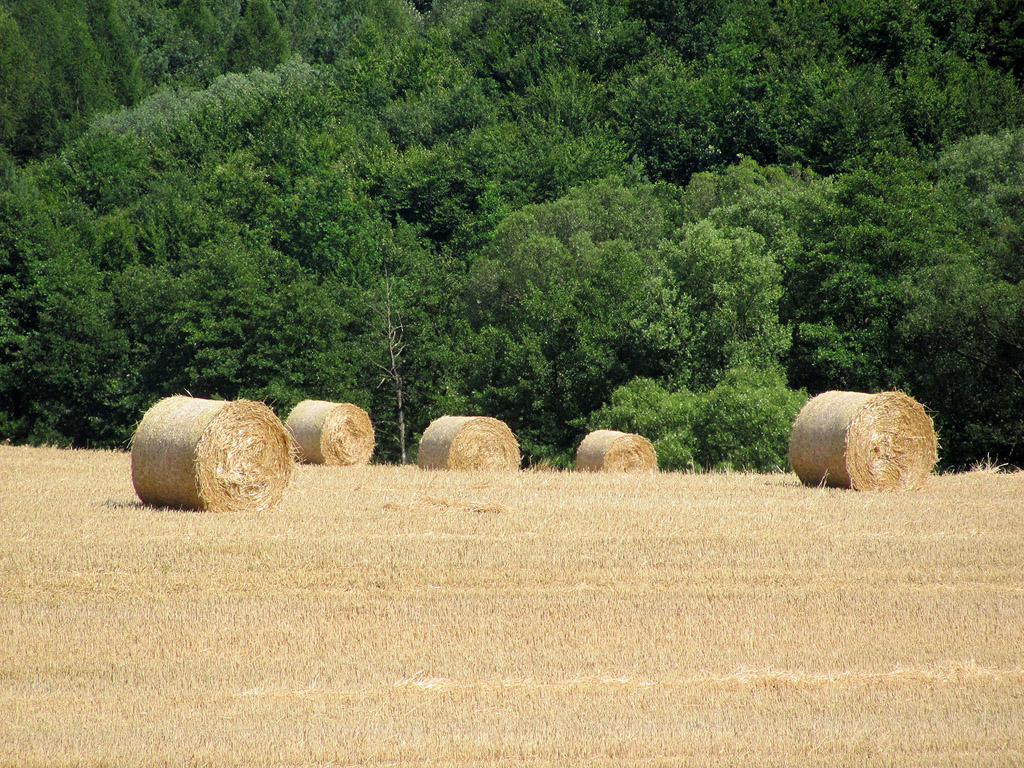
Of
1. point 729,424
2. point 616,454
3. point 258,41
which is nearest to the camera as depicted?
point 616,454

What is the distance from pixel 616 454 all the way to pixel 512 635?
15423 millimetres

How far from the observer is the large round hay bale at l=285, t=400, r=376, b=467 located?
26.6m

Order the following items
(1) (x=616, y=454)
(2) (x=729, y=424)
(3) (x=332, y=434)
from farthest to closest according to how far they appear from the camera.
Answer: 1. (2) (x=729, y=424)
2. (3) (x=332, y=434)
3. (1) (x=616, y=454)

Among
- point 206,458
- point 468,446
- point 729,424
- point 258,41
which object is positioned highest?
point 258,41

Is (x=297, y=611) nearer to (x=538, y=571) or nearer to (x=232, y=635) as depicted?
(x=232, y=635)

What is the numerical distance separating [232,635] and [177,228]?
5492 centimetres

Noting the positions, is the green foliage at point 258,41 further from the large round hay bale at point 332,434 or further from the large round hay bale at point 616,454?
the large round hay bale at point 616,454

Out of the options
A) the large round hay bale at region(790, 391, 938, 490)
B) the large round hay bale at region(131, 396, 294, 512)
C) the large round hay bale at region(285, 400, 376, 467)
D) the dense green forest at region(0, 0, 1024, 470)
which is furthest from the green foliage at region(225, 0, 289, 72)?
the large round hay bale at region(131, 396, 294, 512)

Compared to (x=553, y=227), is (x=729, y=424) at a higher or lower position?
lower

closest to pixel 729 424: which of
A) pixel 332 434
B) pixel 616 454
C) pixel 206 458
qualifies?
pixel 616 454

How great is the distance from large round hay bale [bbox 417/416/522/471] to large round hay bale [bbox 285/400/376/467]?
2532 mm

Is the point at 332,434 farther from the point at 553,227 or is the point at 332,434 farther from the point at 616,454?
the point at 553,227

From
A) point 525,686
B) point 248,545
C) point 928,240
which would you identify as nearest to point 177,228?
point 928,240

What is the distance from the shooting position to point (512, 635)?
33.3 ft
